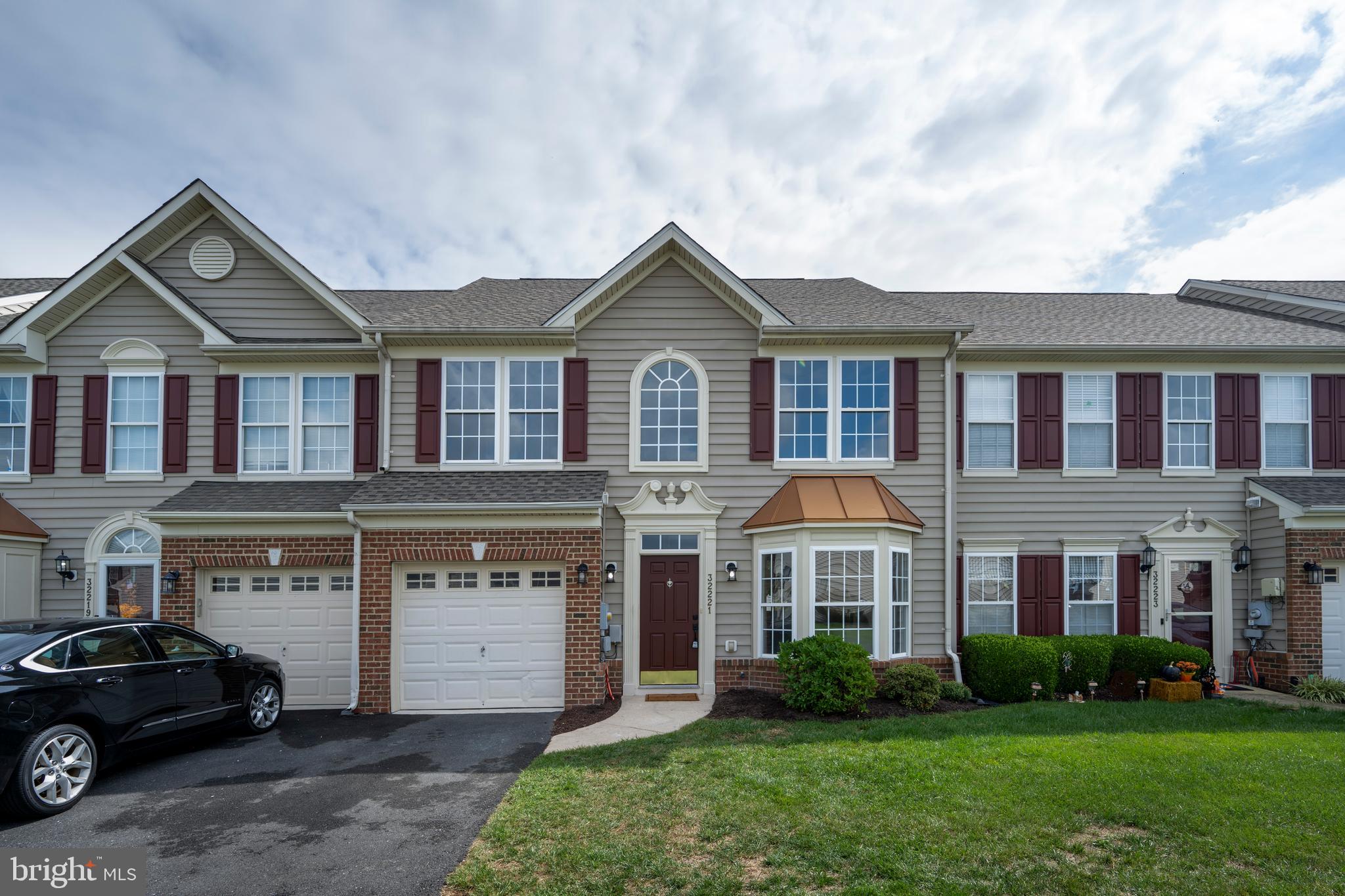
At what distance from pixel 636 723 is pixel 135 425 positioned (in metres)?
9.64

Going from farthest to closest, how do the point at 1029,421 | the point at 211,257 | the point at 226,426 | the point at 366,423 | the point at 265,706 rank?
the point at 211,257 → the point at 1029,421 → the point at 366,423 → the point at 226,426 → the point at 265,706

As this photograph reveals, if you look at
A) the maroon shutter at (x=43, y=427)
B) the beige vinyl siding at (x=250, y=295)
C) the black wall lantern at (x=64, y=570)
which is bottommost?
the black wall lantern at (x=64, y=570)

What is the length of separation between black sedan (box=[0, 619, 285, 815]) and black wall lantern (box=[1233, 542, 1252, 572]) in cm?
1505

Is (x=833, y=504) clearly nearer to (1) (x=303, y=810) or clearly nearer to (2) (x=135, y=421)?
(1) (x=303, y=810)

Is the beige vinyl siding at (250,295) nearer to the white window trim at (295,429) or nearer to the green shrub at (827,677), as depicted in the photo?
the white window trim at (295,429)

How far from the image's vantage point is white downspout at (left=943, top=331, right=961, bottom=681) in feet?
39.2

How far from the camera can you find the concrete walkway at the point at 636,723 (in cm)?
903

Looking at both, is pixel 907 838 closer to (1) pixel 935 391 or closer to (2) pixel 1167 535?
(1) pixel 935 391

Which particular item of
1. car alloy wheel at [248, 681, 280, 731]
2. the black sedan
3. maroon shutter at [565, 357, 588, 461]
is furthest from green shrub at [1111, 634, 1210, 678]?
the black sedan

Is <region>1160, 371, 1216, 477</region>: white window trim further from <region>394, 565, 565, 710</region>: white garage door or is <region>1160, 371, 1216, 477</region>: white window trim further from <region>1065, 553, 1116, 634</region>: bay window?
<region>394, 565, 565, 710</region>: white garage door

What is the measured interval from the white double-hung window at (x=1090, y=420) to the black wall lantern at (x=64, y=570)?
16.4 metres

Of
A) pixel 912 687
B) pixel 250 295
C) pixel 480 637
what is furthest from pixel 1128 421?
pixel 250 295

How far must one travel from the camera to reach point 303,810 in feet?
21.9

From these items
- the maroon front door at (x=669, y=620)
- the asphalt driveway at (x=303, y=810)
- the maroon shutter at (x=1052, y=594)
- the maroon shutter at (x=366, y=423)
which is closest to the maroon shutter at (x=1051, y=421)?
the maroon shutter at (x=1052, y=594)
